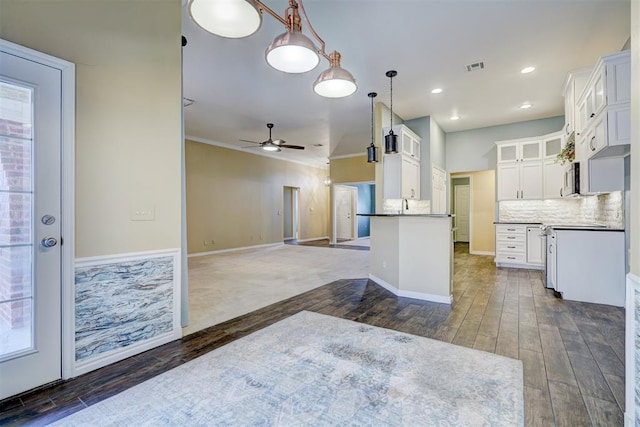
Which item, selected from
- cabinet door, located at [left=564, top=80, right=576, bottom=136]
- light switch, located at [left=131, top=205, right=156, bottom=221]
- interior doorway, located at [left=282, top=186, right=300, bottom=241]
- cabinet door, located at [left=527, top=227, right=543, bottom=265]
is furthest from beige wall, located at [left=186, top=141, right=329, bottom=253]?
cabinet door, located at [left=564, top=80, right=576, bottom=136]

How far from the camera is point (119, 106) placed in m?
2.27

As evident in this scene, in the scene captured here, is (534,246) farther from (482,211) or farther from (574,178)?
(482,211)

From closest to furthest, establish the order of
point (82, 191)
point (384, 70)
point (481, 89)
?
point (82, 191) → point (384, 70) → point (481, 89)

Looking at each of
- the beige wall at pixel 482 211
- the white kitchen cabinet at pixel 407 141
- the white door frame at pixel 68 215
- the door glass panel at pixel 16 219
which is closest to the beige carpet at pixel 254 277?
the white door frame at pixel 68 215

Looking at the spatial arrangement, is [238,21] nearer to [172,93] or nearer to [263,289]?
[172,93]

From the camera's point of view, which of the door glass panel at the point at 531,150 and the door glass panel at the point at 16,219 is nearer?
the door glass panel at the point at 16,219

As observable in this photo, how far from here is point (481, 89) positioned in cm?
480

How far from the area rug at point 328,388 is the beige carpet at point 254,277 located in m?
0.96

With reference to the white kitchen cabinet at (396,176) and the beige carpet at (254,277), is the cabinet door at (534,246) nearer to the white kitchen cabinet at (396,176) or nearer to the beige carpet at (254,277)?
the white kitchen cabinet at (396,176)

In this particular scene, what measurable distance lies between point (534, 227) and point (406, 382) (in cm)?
528

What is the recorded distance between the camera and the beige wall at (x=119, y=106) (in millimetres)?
2002

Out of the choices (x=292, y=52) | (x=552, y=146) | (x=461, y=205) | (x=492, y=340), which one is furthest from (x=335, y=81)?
(x=461, y=205)

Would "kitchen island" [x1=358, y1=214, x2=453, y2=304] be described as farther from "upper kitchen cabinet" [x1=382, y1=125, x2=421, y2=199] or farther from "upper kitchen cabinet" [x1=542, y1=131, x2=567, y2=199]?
"upper kitchen cabinet" [x1=542, y1=131, x2=567, y2=199]

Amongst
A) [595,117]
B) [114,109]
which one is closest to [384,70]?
[595,117]
